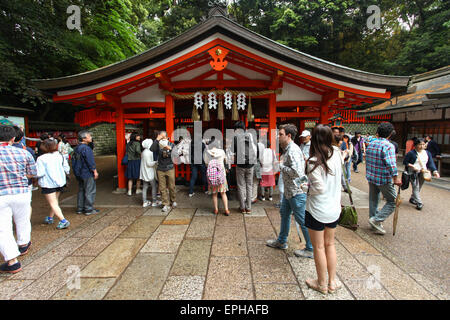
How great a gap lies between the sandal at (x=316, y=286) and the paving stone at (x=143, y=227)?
277 centimetres

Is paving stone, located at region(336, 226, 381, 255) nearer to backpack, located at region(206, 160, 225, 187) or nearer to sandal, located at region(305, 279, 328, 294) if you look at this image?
sandal, located at region(305, 279, 328, 294)

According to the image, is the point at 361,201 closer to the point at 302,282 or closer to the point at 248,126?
the point at 302,282

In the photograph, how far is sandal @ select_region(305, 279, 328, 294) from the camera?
249 centimetres

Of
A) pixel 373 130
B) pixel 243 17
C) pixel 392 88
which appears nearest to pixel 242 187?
pixel 392 88

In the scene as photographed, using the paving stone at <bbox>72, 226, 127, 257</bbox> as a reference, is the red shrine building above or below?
above

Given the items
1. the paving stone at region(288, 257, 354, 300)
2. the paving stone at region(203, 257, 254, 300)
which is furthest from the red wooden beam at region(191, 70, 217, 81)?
the paving stone at region(288, 257, 354, 300)

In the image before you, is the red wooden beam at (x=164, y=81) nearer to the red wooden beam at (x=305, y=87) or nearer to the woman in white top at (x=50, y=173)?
the woman in white top at (x=50, y=173)

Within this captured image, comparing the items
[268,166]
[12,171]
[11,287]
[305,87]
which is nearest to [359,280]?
[268,166]

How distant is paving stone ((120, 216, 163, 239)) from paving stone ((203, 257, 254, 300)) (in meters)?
1.59

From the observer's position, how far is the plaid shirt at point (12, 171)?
2.88 m

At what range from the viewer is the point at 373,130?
19.7 metres
